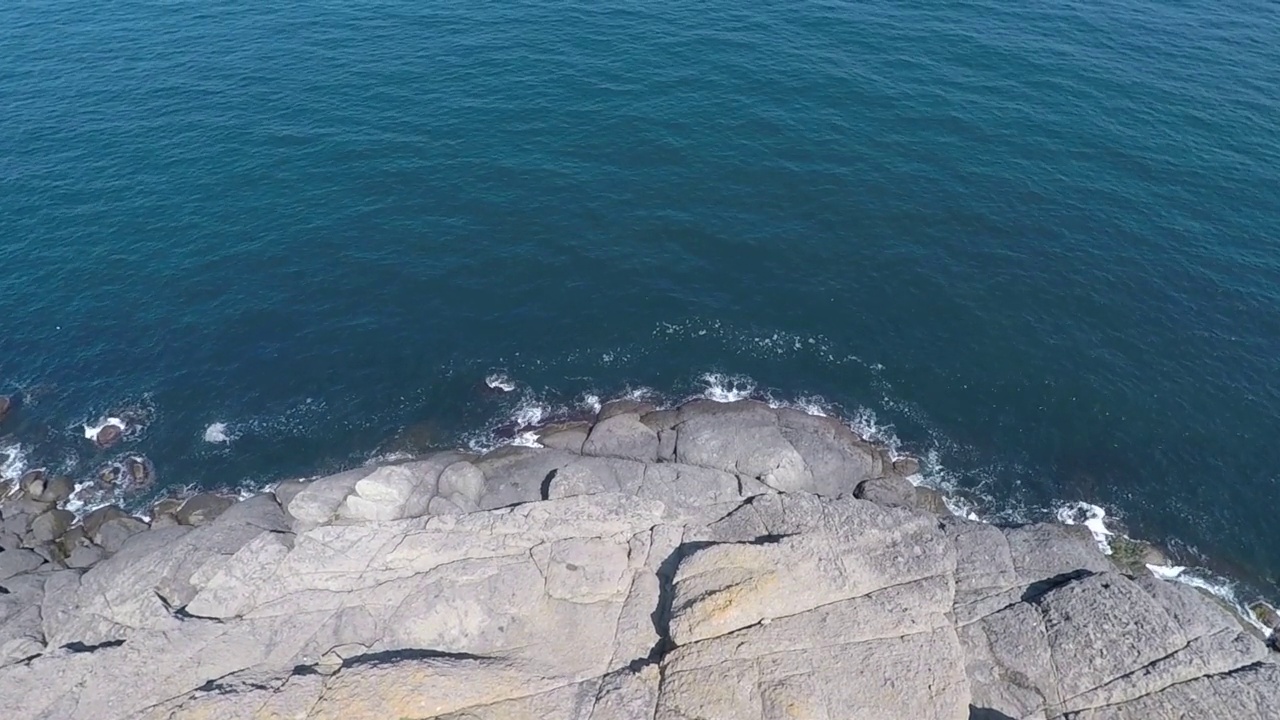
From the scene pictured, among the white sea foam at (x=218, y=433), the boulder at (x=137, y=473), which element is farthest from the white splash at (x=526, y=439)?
the boulder at (x=137, y=473)

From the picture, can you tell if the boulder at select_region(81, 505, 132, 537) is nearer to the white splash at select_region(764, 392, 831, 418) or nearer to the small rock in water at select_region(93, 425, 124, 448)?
the small rock in water at select_region(93, 425, 124, 448)

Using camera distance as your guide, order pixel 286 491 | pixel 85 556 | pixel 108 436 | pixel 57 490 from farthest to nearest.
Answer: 1. pixel 108 436
2. pixel 57 490
3. pixel 286 491
4. pixel 85 556

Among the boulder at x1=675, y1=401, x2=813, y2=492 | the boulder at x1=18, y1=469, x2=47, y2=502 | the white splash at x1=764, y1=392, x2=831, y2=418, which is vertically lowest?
the boulder at x1=18, y1=469, x2=47, y2=502

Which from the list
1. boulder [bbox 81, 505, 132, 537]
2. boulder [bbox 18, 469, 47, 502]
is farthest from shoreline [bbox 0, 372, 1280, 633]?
boulder [bbox 81, 505, 132, 537]

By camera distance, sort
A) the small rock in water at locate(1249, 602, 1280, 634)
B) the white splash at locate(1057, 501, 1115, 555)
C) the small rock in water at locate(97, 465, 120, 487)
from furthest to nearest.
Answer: the small rock in water at locate(97, 465, 120, 487) → the white splash at locate(1057, 501, 1115, 555) → the small rock in water at locate(1249, 602, 1280, 634)

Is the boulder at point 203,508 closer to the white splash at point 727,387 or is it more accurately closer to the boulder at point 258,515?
the boulder at point 258,515

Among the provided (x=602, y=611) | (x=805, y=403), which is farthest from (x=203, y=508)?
(x=805, y=403)

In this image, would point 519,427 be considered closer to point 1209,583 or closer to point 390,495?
point 390,495
